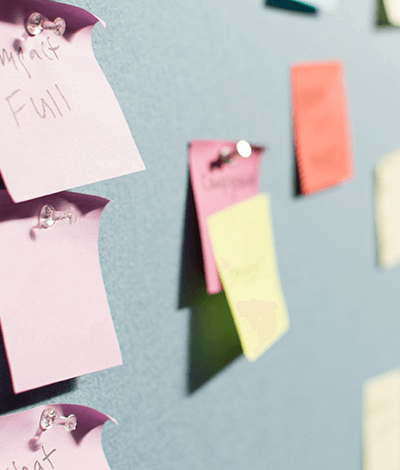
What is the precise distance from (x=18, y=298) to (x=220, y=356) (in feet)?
0.65

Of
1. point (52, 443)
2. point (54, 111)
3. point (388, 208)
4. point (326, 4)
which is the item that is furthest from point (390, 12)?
point (52, 443)

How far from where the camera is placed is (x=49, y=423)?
0.25 m

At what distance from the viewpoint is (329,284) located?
0.47 meters

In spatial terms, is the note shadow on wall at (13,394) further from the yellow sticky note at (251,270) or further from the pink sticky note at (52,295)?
the yellow sticky note at (251,270)

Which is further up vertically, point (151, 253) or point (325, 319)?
point (151, 253)

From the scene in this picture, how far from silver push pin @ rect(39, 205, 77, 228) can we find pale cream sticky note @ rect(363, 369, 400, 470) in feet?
1.37

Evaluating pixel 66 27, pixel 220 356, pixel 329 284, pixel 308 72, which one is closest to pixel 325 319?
pixel 329 284

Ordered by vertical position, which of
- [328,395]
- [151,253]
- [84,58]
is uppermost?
[84,58]

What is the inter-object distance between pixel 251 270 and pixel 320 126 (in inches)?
6.8

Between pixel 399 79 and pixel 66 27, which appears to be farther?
pixel 399 79

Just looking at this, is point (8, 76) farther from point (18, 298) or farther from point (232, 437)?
point (232, 437)

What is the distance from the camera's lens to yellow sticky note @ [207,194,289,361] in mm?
352

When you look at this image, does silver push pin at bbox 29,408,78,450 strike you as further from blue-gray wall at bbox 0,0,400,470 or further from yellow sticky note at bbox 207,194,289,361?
yellow sticky note at bbox 207,194,289,361

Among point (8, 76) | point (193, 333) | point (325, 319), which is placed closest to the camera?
point (8, 76)
